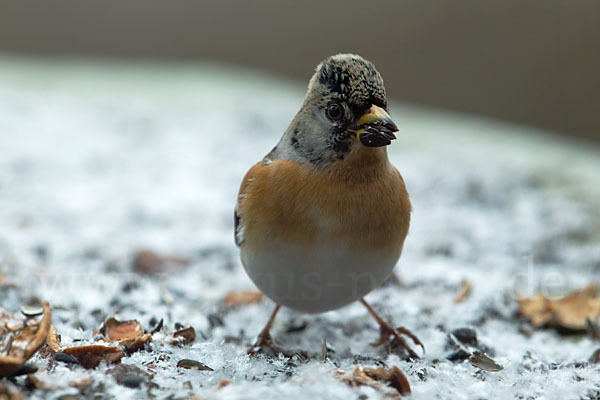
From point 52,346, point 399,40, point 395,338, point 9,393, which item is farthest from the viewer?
point 399,40

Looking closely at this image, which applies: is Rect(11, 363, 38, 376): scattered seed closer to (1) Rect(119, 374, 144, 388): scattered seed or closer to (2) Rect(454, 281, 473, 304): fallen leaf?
(1) Rect(119, 374, 144, 388): scattered seed

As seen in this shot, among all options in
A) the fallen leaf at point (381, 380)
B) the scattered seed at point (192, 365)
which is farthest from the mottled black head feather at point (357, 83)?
the scattered seed at point (192, 365)

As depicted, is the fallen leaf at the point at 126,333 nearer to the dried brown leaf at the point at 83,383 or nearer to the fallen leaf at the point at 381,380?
the dried brown leaf at the point at 83,383

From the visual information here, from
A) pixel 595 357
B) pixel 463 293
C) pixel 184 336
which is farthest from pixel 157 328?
pixel 595 357

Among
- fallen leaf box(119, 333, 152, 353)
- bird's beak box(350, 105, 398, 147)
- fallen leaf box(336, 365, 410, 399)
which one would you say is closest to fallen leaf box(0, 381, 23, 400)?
fallen leaf box(119, 333, 152, 353)

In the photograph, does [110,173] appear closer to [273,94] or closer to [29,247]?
[29,247]

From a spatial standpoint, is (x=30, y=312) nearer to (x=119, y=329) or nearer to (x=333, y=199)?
(x=119, y=329)

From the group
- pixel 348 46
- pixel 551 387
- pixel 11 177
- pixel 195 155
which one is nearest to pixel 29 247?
pixel 11 177
